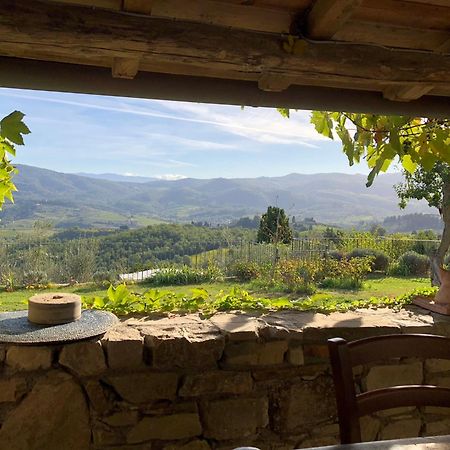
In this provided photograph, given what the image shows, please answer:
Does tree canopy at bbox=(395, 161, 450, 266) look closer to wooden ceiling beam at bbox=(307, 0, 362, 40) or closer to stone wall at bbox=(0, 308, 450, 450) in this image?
stone wall at bbox=(0, 308, 450, 450)

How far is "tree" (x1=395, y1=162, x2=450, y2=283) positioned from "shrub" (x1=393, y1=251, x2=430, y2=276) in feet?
1.23

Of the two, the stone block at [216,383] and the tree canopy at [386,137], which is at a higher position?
the tree canopy at [386,137]

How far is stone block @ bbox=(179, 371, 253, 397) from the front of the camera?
1.95 metres

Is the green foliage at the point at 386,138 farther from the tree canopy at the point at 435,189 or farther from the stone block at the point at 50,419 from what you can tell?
the tree canopy at the point at 435,189

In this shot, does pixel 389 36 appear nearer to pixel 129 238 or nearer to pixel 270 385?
pixel 270 385

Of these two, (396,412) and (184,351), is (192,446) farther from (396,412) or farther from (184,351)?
(396,412)

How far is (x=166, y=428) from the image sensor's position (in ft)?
6.32

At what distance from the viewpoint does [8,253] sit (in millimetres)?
8398

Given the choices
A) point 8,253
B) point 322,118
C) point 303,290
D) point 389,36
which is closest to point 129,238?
point 8,253

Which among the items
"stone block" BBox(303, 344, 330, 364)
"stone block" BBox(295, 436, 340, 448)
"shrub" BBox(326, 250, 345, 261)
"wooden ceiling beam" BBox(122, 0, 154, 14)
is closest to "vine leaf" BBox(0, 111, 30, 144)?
"wooden ceiling beam" BBox(122, 0, 154, 14)

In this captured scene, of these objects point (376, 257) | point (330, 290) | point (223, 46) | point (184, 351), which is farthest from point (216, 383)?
point (376, 257)

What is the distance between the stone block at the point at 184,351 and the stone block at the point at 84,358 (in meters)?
0.19

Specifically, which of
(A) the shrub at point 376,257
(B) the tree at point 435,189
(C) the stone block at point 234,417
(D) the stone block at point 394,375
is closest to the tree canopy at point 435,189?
(B) the tree at point 435,189

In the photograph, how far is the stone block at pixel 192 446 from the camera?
1.94m
